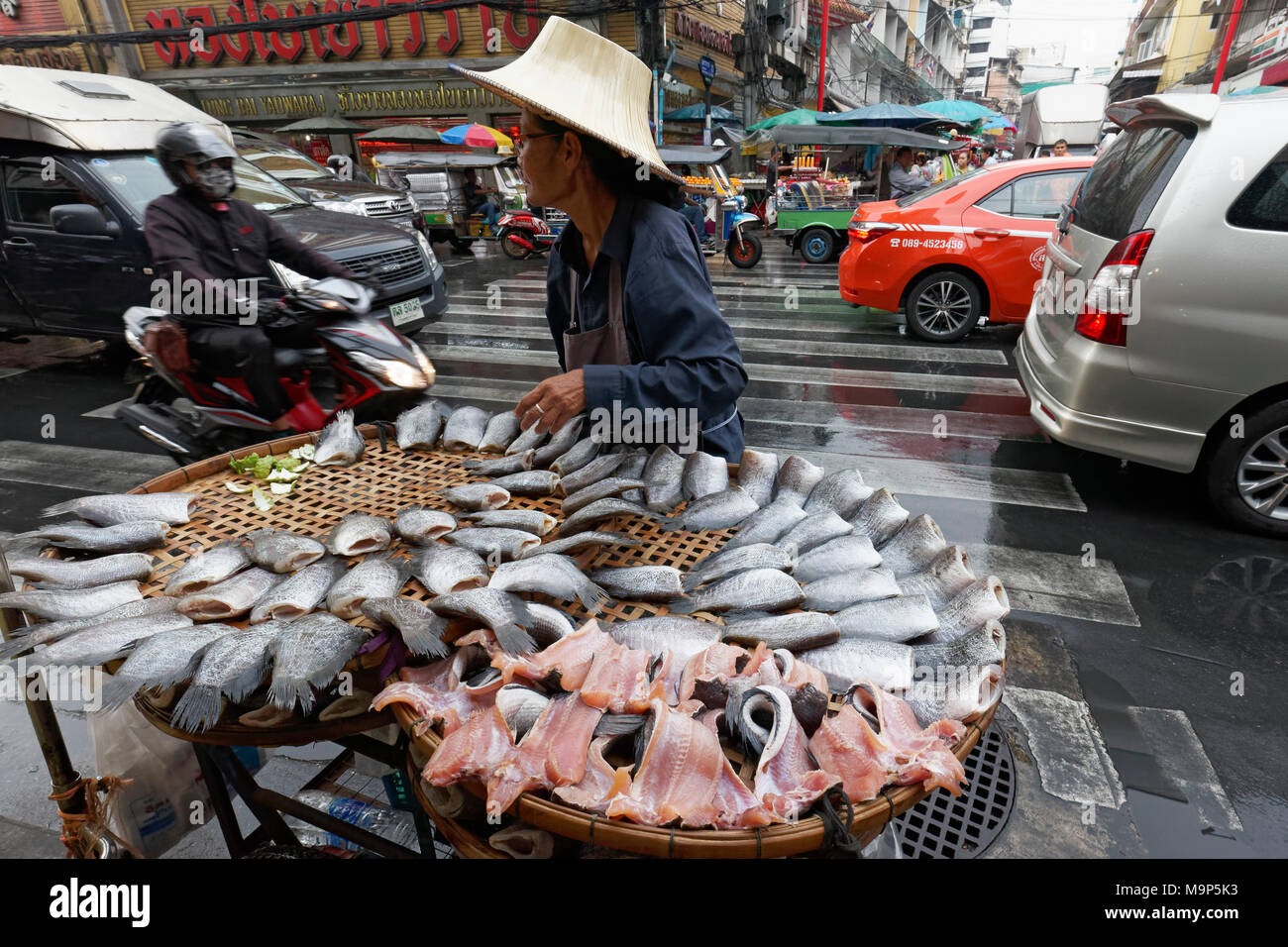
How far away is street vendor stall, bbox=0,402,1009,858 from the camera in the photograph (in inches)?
49.9

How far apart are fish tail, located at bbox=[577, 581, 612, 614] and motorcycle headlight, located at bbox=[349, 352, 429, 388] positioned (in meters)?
2.26

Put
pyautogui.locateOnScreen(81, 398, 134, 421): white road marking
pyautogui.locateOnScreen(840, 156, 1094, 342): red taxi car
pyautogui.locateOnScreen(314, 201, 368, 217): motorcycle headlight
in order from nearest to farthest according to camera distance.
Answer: pyautogui.locateOnScreen(81, 398, 134, 421): white road marking, pyautogui.locateOnScreen(840, 156, 1094, 342): red taxi car, pyautogui.locateOnScreen(314, 201, 368, 217): motorcycle headlight

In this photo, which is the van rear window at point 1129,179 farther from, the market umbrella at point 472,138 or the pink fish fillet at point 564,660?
the market umbrella at point 472,138

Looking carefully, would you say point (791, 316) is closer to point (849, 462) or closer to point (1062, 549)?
point (849, 462)

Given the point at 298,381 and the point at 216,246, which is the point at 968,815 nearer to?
the point at 298,381

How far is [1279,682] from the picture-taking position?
118 inches

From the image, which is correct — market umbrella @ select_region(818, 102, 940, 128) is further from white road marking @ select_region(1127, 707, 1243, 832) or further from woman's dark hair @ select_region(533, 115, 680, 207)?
white road marking @ select_region(1127, 707, 1243, 832)

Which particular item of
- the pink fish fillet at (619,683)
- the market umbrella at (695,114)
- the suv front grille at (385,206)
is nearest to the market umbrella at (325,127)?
the market umbrella at (695,114)

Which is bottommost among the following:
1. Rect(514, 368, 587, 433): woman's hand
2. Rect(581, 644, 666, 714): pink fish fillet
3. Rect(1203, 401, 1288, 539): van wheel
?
Rect(1203, 401, 1288, 539): van wheel

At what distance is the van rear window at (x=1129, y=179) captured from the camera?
3881mm

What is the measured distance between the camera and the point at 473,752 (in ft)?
4.27

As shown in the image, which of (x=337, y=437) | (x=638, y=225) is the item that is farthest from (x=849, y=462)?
(x=337, y=437)

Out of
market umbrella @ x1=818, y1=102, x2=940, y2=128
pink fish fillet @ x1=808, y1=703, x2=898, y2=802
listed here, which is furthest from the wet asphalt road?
market umbrella @ x1=818, y1=102, x2=940, y2=128

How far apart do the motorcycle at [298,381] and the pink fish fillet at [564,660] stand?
2.46m
